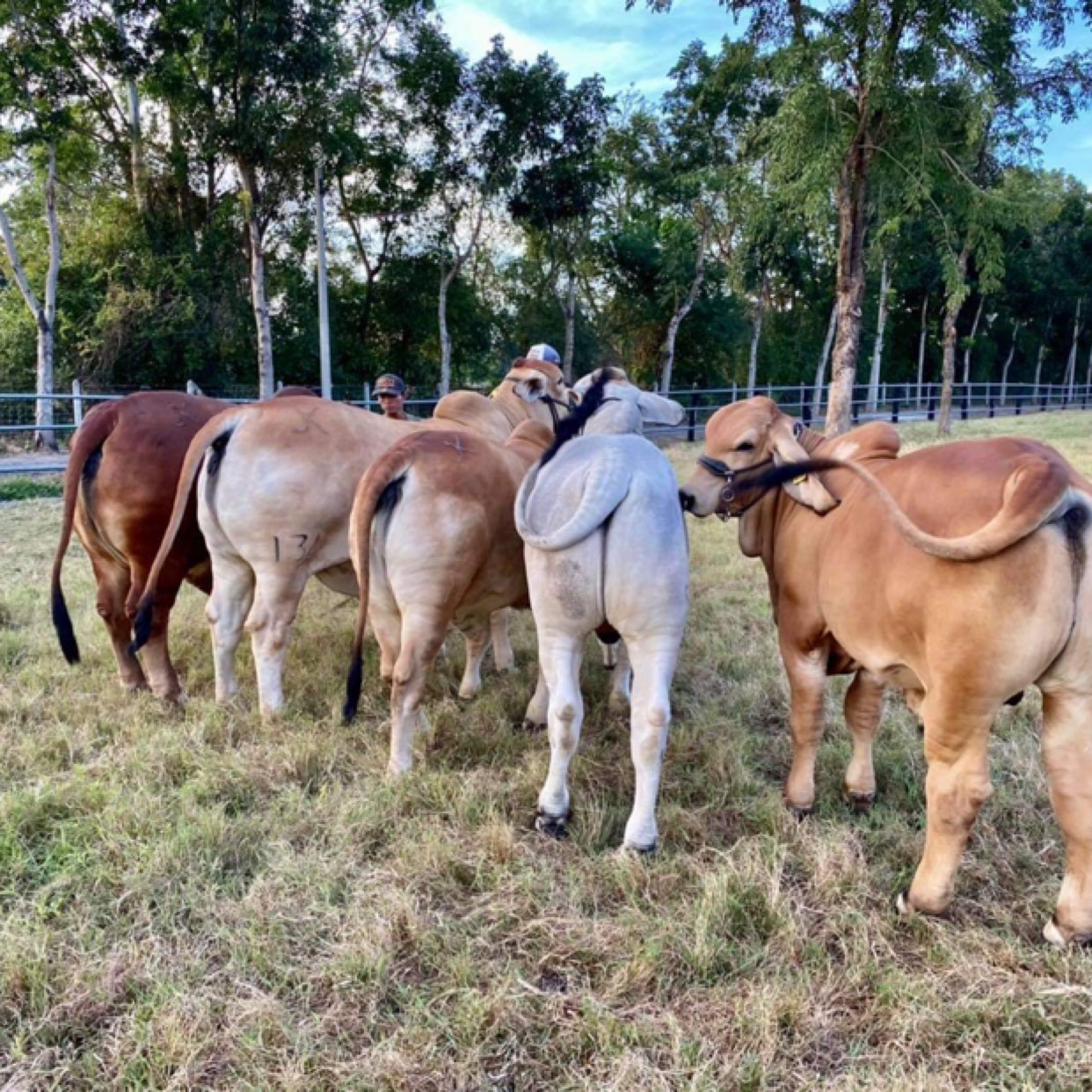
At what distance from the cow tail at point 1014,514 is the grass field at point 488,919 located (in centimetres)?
114

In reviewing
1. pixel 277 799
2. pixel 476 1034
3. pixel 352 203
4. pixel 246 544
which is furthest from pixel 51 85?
pixel 476 1034

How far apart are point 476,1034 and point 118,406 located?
11.4 feet

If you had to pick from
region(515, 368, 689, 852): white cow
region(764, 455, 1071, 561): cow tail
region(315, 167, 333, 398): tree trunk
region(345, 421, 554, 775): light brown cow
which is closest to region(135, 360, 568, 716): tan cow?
region(345, 421, 554, 775): light brown cow

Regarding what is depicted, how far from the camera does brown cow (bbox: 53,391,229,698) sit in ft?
12.4

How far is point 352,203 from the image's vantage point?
77.6 ft

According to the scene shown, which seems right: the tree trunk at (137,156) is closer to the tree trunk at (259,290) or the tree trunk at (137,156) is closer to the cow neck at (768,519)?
the tree trunk at (259,290)

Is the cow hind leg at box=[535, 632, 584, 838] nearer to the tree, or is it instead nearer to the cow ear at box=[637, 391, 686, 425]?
the cow ear at box=[637, 391, 686, 425]

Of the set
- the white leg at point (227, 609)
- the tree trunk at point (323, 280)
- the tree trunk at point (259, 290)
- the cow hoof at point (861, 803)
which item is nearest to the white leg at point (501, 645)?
the white leg at point (227, 609)

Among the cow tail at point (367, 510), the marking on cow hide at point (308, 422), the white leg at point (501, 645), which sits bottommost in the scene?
the white leg at point (501, 645)

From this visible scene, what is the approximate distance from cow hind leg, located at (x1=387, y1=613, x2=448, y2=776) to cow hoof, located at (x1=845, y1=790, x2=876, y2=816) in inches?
68.2

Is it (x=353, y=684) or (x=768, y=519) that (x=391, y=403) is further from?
(x=768, y=519)

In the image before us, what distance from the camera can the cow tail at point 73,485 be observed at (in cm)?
368

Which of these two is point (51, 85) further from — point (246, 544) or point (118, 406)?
point (246, 544)

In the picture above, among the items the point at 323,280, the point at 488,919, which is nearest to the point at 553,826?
the point at 488,919
